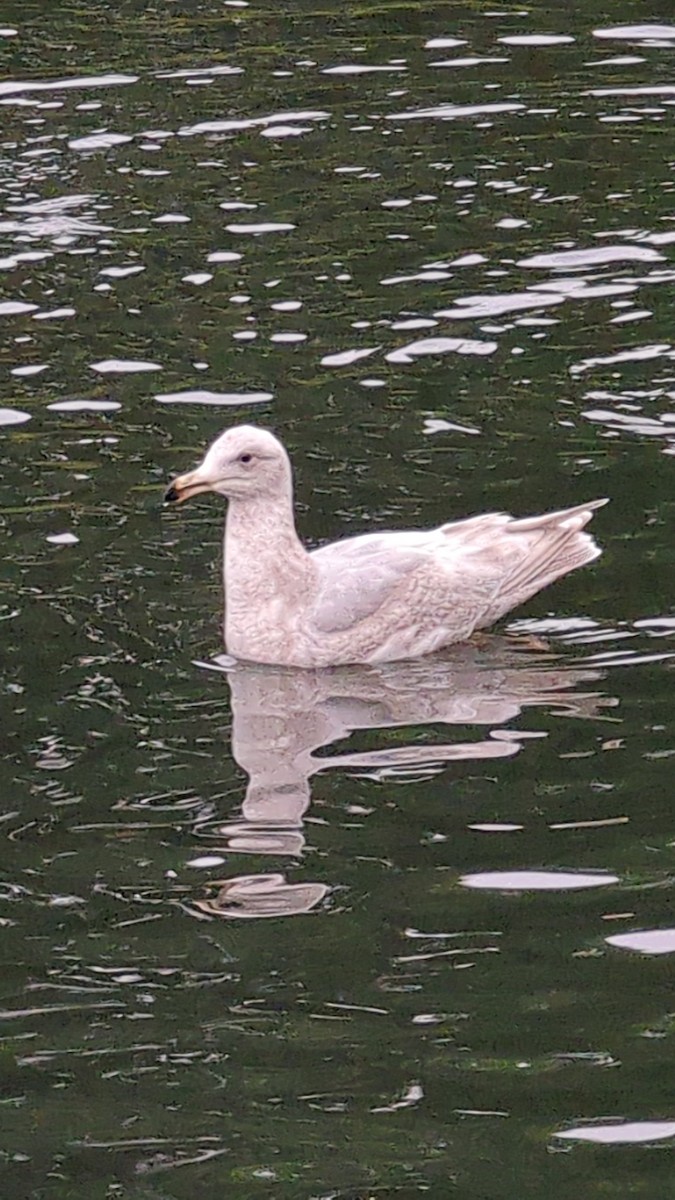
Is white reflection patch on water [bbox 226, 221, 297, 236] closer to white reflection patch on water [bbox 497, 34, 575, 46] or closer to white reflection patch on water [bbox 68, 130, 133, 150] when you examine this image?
white reflection patch on water [bbox 68, 130, 133, 150]

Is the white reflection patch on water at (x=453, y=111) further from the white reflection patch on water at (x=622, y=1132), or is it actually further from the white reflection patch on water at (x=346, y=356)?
the white reflection patch on water at (x=622, y=1132)

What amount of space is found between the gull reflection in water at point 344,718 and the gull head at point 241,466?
0.84m

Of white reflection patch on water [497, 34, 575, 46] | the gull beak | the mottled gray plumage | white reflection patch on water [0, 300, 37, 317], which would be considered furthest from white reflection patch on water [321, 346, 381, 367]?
white reflection patch on water [497, 34, 575, 46]

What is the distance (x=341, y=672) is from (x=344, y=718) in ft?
2.44

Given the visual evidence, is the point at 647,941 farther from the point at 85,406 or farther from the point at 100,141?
the point at 100,141

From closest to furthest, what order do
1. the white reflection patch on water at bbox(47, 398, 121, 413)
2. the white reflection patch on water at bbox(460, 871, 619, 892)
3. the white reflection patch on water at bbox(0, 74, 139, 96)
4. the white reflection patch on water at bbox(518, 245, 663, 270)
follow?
1. the white reflection patch on water at bbox(460, 871, 619, 892)
2. the white reflection patch on water at bbox(47, 398, 121, 413)
3. the white reflection patch on water at bbox(518, 245, 663, 270)
4. the white reflection patch on water at bbox(0, 74, 139, 96)

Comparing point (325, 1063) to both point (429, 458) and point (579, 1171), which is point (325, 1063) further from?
point (429, 458)

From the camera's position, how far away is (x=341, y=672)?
42.2 ft

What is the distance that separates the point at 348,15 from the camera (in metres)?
24.1

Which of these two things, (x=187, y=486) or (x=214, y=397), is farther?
(x=214, y=397)

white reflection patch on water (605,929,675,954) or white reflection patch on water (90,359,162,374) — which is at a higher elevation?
white reflection patch on water (90,359,162,374)

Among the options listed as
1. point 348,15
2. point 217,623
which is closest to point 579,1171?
point 217,623

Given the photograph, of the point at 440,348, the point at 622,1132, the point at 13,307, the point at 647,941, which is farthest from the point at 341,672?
the point at 13,307

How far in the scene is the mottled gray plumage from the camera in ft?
42.4
